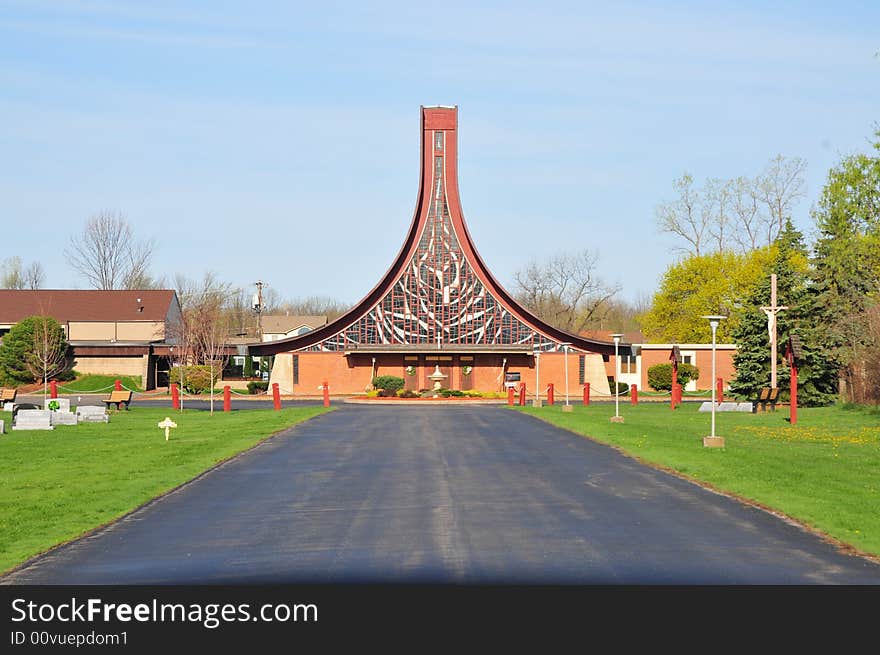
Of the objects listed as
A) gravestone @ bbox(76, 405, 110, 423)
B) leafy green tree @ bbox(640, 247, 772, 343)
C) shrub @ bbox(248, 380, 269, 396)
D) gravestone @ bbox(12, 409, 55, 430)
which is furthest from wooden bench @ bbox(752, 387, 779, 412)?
shrub @ bbox(248, 380, 269, 396)

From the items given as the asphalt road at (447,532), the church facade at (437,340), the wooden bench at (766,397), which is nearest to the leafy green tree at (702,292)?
the church facade at (437,340)

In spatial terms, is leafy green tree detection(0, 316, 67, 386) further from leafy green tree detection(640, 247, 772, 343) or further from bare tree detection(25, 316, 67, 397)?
leafy green tree detection(640, 247, 772, 343)

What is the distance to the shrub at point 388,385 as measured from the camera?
59625mm

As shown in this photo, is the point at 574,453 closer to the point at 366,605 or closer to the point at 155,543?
the point at 155,543

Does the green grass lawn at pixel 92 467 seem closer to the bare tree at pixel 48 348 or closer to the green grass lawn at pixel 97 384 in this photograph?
the bare tree at pixel 48 348

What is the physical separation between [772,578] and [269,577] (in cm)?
463

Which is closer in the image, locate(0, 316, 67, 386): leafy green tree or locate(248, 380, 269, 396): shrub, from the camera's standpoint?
locate(0, 316, 67, 386): leafy green tree

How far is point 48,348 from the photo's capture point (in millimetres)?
62531

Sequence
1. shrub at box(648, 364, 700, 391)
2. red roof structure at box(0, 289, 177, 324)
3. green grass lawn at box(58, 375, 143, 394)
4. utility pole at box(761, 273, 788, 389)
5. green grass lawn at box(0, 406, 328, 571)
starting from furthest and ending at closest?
red roof structure at box(0, 289, 177, 324), shrub at box(648, 364, 700, 391), green grass lawn at box(58, 375, 143, 394), utility pole at box(761, 273, 788, 389), green grass lawn at box(0, 406, 328, 571)

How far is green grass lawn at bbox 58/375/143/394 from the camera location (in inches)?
2569

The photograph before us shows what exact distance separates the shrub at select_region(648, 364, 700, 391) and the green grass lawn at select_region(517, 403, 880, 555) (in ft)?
82.3

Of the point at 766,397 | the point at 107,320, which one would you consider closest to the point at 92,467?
the point at 766,397

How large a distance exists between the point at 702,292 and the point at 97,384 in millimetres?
39157

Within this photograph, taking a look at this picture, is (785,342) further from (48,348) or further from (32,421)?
(48,348)
